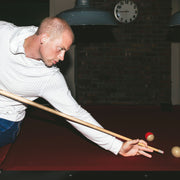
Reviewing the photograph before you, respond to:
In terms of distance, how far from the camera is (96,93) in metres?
4.79

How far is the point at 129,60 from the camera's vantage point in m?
4.73

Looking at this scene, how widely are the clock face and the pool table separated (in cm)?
265

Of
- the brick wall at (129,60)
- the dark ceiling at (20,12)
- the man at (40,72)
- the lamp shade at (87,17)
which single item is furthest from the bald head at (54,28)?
the dark ceiling at (20,12)

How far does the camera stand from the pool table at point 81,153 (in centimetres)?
119

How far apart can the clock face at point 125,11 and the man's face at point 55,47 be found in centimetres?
341

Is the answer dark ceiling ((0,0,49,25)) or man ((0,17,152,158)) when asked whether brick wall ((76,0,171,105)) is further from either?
dark ceiling ((0,0,49,25))

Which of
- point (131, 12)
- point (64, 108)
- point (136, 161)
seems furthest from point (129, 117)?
point (131, 12)

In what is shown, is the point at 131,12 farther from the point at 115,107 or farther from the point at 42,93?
the point at 42,93

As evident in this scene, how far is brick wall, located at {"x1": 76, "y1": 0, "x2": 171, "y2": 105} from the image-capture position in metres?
4.73

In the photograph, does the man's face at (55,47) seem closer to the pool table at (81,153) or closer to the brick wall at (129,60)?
the pool table at (81,153)

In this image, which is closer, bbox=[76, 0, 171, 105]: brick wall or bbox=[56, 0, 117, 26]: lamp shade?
bbox=[56, 0, 117, 26]: lamp shade

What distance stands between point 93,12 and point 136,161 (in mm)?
1157

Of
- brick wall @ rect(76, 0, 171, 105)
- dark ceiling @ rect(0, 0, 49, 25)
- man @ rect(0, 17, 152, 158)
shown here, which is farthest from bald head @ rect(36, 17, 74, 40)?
dark ceiling @ rect(0, 0, 49, 25)

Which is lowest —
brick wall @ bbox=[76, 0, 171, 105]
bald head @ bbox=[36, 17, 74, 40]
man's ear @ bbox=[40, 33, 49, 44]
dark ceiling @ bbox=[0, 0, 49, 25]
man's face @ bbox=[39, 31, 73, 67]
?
brick wall @ bbox=[76, 0, 171, 105]
